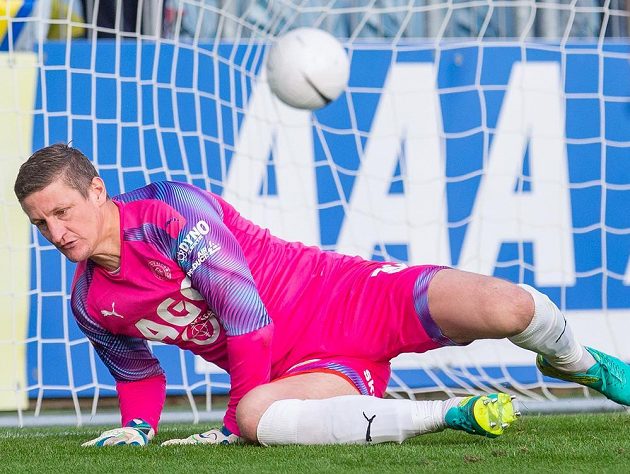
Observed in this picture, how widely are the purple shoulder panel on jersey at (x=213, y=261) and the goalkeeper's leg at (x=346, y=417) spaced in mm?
209

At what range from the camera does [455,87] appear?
526 centimetres

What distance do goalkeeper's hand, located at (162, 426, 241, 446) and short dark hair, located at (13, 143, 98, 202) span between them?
29.3 inches

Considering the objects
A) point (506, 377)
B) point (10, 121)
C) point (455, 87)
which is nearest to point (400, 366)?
point (506, 377)

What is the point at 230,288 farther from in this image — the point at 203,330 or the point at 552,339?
the point at 552,339

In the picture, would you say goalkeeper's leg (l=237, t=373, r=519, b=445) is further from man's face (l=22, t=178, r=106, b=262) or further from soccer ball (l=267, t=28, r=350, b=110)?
soccer ball (l=267, t=28, r=350, b=110)

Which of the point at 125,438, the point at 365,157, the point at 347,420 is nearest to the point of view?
the point at 347,420

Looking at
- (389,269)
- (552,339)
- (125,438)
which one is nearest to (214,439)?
(125,438)

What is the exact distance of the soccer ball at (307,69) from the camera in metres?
4.48

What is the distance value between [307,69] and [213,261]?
1699 millimetres

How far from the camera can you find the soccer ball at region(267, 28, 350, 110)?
4.48 metres

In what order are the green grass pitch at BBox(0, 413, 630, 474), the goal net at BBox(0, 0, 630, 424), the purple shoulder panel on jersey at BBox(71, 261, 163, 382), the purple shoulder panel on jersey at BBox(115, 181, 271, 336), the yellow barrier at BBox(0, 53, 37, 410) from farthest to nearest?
1. the goal net at BBox(0, 0, 630, 424)
2. the yellow barrier at BBox(0, 53, 37, 410)
3. the purple shoulder panel on jersey at BBox(71, 261, 163, 382)
4. the purple shoulder panel on jersey at BBox(115, 181, 271, 336)
5. the green grass pitch at BBox(0, 413, 630, 474)

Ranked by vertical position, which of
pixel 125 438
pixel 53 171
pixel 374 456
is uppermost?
pixel 53 171

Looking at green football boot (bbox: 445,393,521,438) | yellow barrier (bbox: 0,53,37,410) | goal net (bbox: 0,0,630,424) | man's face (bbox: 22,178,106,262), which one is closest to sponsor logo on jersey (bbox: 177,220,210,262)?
man's face (bbox: 22,178,106,262)

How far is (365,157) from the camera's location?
5.16 meters
